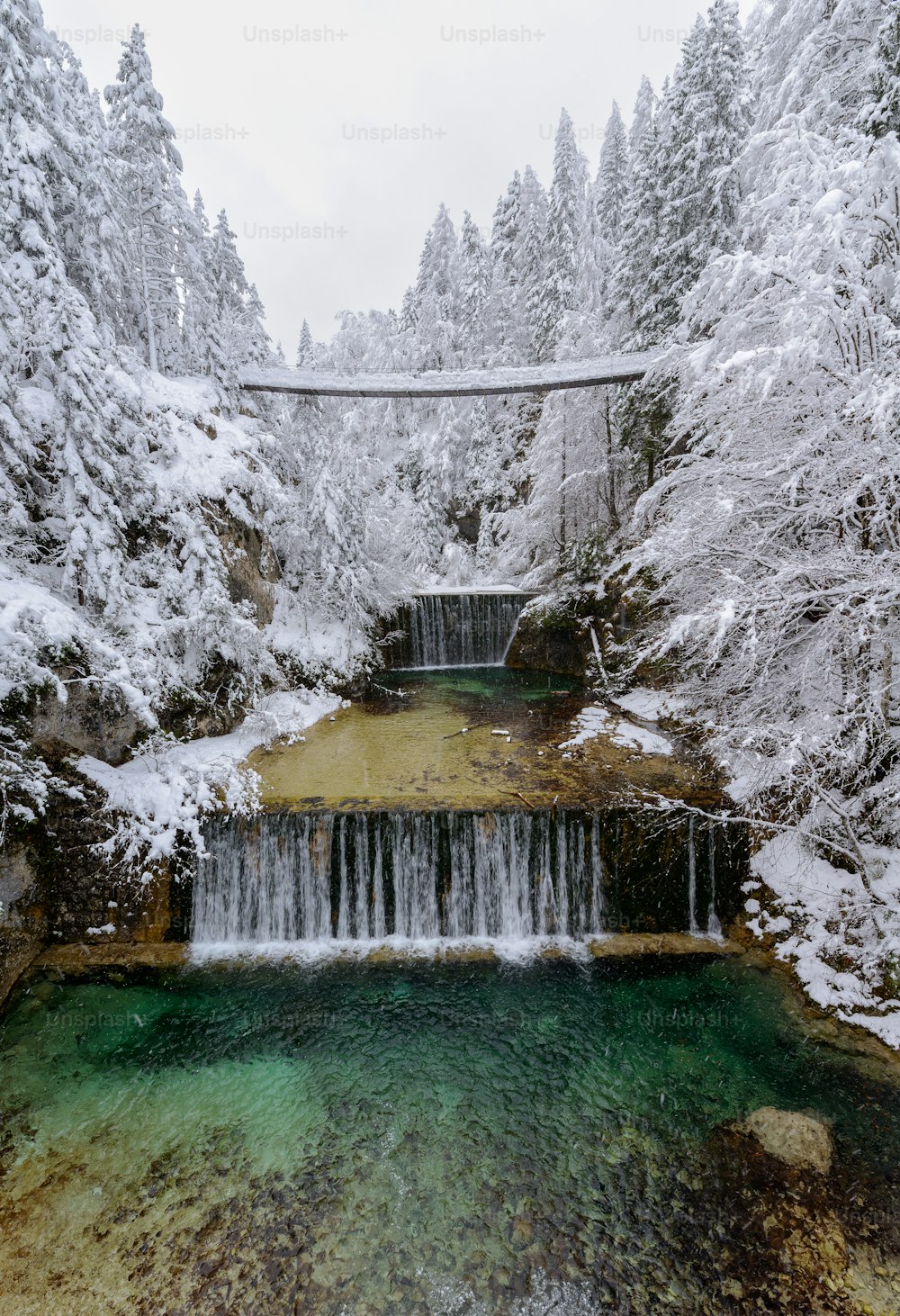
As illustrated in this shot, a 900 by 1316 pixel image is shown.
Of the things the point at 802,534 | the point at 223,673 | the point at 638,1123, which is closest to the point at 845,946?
the point at 638,1123

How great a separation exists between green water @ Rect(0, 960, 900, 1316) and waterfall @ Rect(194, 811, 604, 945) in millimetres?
699

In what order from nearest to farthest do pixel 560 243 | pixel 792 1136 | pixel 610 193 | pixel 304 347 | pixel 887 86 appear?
pixel 792 1136 < pixel 887 86 < pixel 560 243 < pixel 610 193 < pixel 304 347

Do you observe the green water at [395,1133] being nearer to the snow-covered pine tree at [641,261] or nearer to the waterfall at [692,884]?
the waterfall at [692,884]

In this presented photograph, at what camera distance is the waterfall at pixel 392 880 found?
26.8 ft

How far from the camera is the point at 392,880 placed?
8.21 m

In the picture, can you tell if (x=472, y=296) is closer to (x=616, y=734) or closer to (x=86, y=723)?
(x=616, y=734)

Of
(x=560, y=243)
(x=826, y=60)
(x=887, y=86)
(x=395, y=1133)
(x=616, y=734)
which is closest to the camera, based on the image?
(x=395, y=1133)

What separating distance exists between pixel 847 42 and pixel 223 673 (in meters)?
16.6

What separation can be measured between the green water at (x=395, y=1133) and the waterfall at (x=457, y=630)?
41.0 feet

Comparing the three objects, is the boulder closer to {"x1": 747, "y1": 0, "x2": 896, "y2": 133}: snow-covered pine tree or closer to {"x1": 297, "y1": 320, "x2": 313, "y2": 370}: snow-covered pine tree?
{"x1": 747, "y1": 0, "x2": 896, "y2": 133}: snow-covered pine tree

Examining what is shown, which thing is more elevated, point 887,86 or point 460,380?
point 460,380

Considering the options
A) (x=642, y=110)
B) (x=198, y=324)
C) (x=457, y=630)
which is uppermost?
(x=642, y=110)

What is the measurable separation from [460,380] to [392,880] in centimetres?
1630

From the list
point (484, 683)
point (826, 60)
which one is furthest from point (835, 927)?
point (826, 60)
